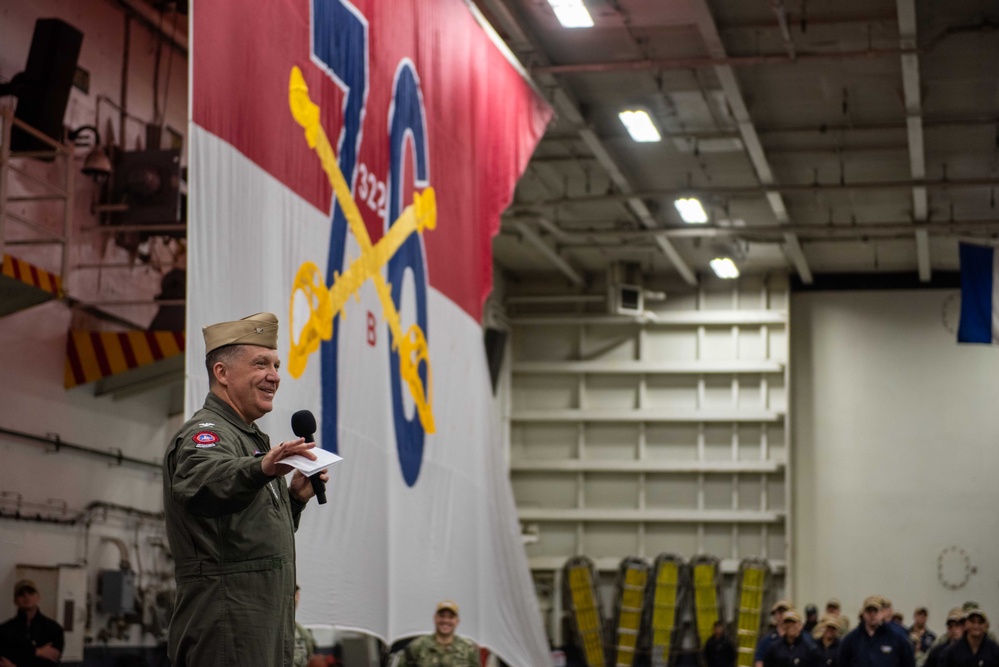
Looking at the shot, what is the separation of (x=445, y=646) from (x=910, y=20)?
314 inches

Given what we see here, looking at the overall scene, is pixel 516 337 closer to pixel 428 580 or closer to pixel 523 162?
pixel 523 162

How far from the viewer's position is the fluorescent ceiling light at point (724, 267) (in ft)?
77.4

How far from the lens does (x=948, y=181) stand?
19078 mm

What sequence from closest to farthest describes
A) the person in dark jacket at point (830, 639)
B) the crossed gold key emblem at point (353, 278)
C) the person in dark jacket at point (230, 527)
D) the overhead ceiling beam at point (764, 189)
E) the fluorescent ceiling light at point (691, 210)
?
1. the person in dark jacket at point (230, 527)
2. the crossed gold key emblem at point (353, 278)
3. the person in dark jacket at point (830, 639)
4. the overhead ceiling beam at point (764, 189)
5. the fluorescent ceiling light at point (691, 210)

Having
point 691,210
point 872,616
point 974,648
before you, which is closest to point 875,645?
point 872,616

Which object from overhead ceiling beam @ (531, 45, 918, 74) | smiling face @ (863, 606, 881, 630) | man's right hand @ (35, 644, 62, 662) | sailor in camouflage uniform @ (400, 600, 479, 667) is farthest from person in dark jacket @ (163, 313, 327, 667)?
overhead ceiling beam @ (531, 45, 918, 74)

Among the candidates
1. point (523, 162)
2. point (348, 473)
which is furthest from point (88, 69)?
point (348, 473)

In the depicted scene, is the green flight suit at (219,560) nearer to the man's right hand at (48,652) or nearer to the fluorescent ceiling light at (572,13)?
the man's right hand at (48,652)

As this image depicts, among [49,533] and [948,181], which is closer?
[49,533]

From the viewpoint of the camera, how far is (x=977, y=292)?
1902 cm

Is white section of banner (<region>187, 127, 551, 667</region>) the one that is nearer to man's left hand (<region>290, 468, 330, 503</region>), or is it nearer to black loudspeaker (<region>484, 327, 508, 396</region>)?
man's left hand (<region>290, 468, 330, 503</region>)

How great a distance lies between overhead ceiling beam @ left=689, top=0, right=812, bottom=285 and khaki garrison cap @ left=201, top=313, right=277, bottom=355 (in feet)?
33.7

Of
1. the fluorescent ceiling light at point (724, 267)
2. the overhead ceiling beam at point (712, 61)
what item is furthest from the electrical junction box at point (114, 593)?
the fluorescent ceiling light at point (724, 267)

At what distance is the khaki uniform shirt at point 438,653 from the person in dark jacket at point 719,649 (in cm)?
1231
